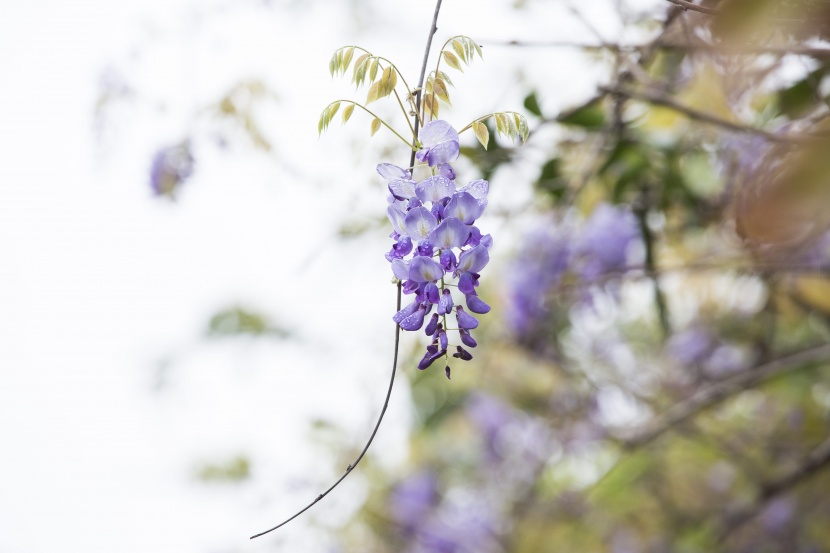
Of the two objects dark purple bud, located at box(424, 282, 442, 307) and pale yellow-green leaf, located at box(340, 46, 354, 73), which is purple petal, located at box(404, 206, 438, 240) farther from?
pale yellow-green leaf, located at box(340, 46, 354, 73)

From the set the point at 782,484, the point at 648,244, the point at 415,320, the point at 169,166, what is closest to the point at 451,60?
the point at 415,320

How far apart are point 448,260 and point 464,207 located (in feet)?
0.13

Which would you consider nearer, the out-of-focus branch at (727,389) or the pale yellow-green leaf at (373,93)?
the pale yellow-green leaf at (373,93)

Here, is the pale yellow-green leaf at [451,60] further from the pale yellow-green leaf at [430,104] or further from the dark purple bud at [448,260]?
the dark purple bud at [448,260]

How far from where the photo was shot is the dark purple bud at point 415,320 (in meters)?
0.56

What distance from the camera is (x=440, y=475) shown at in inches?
109

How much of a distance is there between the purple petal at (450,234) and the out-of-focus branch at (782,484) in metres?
1.11

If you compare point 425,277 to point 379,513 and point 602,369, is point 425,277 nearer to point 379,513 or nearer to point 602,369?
point 602,369

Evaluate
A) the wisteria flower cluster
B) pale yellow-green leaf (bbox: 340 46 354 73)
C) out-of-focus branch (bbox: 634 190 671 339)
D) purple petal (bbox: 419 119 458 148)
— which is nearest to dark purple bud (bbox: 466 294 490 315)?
the wisteria flower cluster

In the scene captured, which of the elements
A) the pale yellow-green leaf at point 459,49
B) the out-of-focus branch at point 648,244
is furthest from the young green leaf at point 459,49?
the out-of-focus branch at point 648,244

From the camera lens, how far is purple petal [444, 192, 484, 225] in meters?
0.54

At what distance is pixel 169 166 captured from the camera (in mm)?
1477

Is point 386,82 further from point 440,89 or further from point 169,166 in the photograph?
point 169,166

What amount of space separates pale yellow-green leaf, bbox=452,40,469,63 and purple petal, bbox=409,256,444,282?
0.58 feet
